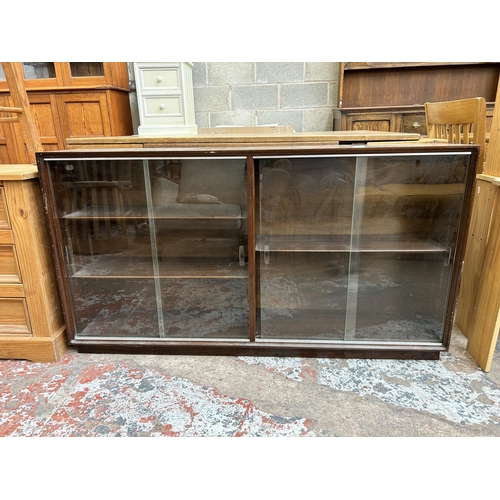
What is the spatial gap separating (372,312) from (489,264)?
47 centimetres

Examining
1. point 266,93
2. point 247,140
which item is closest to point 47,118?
point 266,93

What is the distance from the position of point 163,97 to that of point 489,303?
2317 mm

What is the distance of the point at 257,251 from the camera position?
1449 mm

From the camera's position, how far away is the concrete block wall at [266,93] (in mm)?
A: 2844

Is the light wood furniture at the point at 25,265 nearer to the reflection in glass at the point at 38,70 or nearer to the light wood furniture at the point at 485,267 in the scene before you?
the reflection in glass at the point at 38,70

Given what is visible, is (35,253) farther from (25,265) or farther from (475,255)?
(475,255)

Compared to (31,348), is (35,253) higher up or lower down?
higher up

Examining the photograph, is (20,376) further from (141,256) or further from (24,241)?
(141,256)

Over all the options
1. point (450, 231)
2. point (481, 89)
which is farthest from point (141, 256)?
point (481, 89)

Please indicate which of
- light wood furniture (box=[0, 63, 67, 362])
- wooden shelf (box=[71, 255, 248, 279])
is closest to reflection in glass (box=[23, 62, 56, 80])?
light wood furniture (box=[0, 63, 67, 362])

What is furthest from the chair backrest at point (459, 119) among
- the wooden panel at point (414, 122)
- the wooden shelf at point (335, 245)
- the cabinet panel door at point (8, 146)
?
the cabinet panel door at point (8, 146)

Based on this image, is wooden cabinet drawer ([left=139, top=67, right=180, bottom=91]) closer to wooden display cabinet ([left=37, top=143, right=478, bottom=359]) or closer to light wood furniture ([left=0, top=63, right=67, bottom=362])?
light wood furniture ([left=0, top=63, right=67, bottom=362])

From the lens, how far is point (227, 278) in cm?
152

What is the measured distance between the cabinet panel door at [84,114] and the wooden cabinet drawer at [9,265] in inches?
66.3
